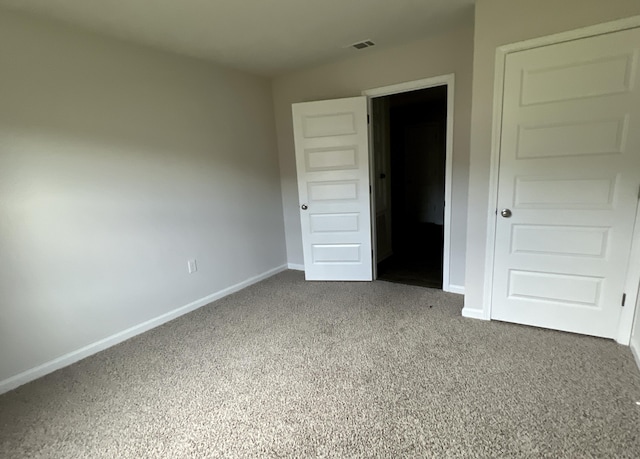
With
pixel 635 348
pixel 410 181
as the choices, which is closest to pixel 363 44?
pixel 635 348

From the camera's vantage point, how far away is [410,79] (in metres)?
3.07

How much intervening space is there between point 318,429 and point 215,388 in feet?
2.42

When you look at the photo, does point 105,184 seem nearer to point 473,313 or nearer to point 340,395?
point 340,395

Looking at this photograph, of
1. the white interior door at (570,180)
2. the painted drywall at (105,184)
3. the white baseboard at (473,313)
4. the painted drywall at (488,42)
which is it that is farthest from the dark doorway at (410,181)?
the painted drywall at (105,184)

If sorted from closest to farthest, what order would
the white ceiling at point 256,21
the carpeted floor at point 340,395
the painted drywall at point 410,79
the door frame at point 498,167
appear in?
the carpeted floor at point 340,395 → the door frame at point 498,167 → the white ceiling at point 256,21 → the painted drywall at point 410,79

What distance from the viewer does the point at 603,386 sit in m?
1.78

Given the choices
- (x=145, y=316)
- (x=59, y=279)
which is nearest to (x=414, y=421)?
(x=145, y=316)

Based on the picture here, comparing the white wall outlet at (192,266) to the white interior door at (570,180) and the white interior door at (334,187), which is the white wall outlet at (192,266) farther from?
the white interior door at (570,180)

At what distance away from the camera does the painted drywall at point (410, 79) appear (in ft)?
9.27

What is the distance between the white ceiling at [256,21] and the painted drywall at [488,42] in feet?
0.93

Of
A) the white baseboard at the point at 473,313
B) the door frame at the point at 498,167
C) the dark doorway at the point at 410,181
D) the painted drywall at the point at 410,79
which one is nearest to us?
the door frame at the point at 498,167

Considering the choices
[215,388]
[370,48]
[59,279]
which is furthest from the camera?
[370,48]

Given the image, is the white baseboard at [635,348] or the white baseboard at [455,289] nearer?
the white baseboard at [635,348]

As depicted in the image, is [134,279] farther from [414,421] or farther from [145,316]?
[414,421]
